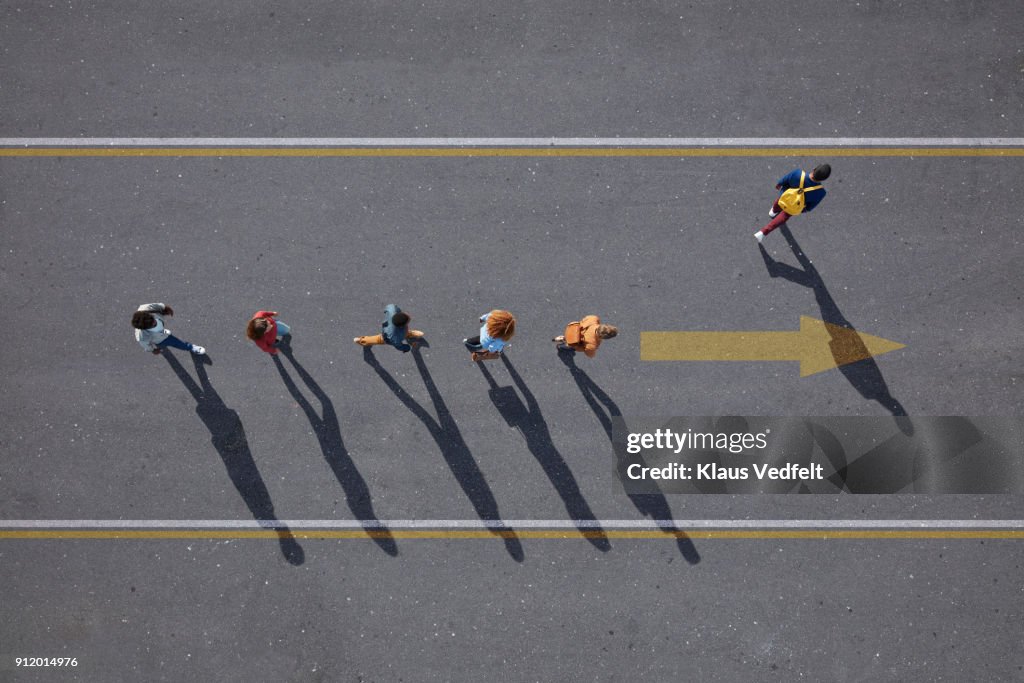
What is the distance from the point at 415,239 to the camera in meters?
7.22

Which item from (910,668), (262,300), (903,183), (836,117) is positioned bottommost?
(910,668)

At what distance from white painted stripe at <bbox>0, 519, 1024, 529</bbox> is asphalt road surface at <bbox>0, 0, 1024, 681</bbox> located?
55mm

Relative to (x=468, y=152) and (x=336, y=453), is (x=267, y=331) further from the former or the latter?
(x=468, y=152)

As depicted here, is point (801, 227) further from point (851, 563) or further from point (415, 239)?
point (415, 239)

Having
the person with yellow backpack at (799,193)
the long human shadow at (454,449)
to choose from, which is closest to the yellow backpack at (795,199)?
the person with yellow backpack at (799,193)

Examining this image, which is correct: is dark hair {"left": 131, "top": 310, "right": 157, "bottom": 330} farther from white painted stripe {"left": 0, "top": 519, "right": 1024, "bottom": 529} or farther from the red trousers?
the red trousers

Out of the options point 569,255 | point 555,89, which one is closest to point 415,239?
point 569,255

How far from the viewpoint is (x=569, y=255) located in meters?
7.23

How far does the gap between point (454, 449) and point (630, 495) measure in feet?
6.73

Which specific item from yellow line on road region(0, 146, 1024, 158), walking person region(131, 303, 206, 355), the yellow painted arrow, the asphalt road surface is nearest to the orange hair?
the asphalt road surface

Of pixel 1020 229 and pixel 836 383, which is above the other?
pixel 1020 229

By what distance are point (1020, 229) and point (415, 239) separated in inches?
Result: 275

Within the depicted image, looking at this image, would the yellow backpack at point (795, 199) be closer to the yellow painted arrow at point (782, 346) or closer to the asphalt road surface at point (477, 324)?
the asphalt road surface at point (477, 324)

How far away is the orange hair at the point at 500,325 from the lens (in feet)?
20.4
